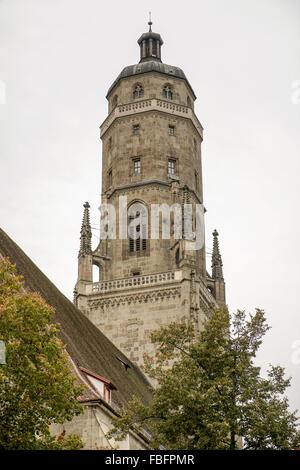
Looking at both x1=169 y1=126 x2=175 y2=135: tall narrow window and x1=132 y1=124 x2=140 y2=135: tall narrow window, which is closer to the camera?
x1=132 y1=124 x2=140 y2=135: tall narrow window

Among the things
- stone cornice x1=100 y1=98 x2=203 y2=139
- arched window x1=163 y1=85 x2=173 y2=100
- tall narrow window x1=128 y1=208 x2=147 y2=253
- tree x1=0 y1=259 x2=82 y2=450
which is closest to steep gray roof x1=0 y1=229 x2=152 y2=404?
tall narrow window x1=128 y1=208 x2=147 y2=253

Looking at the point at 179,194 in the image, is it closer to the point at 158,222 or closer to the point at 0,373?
the point at 158,222

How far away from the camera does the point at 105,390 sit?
969 inches

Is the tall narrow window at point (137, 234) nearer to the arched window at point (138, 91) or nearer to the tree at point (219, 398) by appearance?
the arched window at point (138, 91)

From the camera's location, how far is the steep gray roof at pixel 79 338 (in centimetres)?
2770

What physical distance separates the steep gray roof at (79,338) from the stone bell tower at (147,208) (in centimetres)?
366

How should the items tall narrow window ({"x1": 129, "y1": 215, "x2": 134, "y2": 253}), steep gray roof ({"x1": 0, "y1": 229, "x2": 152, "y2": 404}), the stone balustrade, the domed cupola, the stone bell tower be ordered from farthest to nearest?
the domed cupola → tall narrow window ({"x1": 129, "y1": 215, "x2": 134, "y2": 253}) → the stone balustrade → the stone bell tower → steep gray roof ({"x1": 0, "y1": 229, "x2": 152, "y2": 404})

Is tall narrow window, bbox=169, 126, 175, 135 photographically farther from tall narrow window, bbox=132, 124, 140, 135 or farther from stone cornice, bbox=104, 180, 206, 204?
stone cornice, bbox=104, 180, 206, 204

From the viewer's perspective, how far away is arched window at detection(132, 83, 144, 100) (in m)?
45.3

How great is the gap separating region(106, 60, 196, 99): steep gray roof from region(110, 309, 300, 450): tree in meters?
25.1

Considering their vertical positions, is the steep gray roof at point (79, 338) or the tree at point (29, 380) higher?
the steep gray roof at point (79, 338)

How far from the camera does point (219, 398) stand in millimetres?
20703

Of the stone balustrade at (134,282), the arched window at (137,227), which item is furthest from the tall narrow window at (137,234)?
the stone balustrade at (134,282)

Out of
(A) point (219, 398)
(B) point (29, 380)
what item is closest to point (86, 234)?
(A) point (219, 398)
